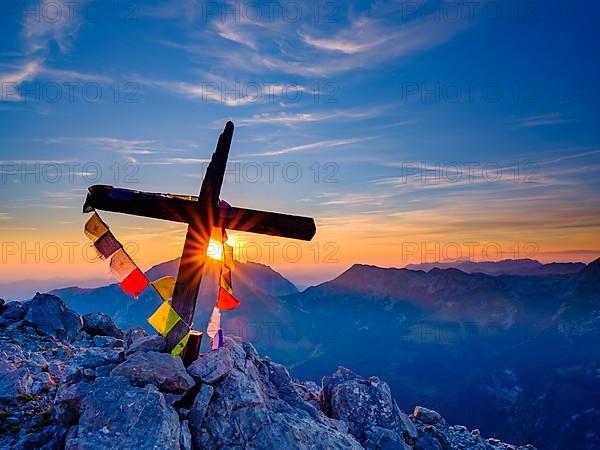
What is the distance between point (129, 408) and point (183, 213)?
434cm

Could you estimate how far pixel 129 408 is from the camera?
25.1 feet

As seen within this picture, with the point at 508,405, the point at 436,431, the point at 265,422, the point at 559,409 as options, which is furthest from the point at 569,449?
the point at 265,422

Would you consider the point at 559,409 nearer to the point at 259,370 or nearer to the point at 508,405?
the point at 508,405

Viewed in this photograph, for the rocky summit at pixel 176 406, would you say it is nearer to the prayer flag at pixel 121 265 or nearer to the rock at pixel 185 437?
the rock at pixel 185 437

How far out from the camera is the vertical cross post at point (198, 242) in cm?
928

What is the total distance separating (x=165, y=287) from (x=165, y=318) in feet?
2.47

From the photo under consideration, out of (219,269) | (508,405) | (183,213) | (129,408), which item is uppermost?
(183,213)

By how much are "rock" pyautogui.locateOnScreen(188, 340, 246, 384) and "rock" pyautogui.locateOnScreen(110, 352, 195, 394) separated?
1.24 ft

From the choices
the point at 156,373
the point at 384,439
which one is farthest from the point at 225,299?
the point at 384,439

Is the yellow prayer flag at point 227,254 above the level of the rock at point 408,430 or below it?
above

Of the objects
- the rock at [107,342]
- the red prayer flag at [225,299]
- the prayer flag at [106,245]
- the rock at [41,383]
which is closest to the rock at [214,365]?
the red prayer flag at [225,299]

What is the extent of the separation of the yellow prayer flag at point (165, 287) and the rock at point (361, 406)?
749cm

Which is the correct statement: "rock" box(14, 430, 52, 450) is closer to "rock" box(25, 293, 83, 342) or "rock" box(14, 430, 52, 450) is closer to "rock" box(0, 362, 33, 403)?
"rock" box(0, 362, 33, 403)

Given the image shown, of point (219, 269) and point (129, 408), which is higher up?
point (219, 269)
